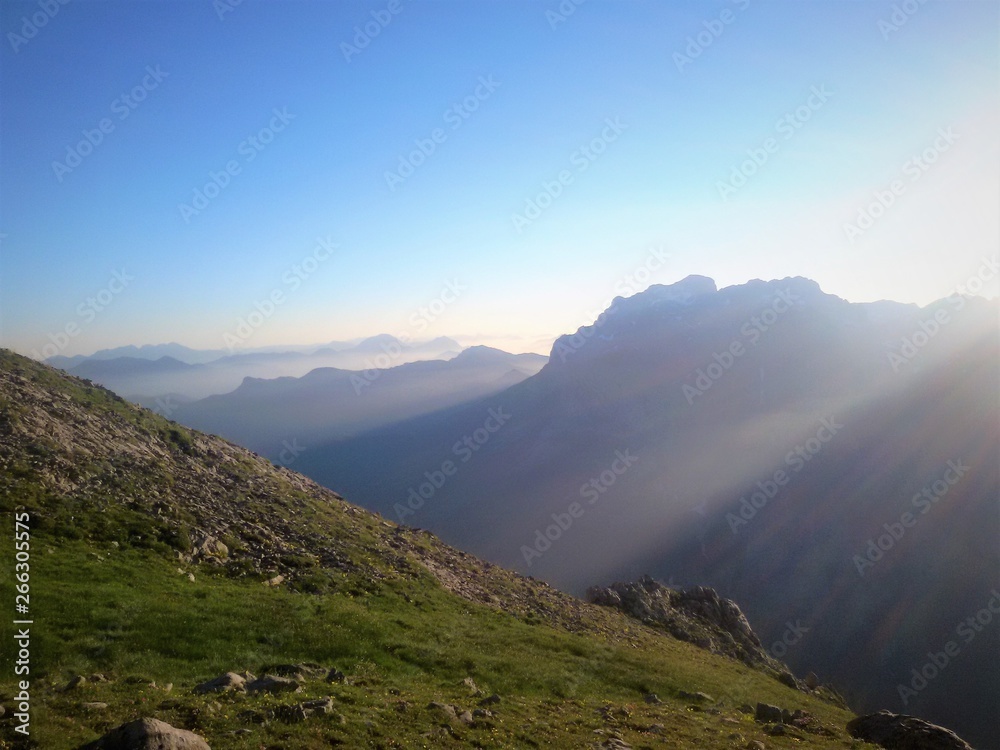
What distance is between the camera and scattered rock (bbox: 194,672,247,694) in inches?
762

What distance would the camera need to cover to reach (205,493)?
4647 centimetres

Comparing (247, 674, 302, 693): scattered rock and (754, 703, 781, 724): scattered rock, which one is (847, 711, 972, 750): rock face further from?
(247, 674, 302, 693): scattered rock

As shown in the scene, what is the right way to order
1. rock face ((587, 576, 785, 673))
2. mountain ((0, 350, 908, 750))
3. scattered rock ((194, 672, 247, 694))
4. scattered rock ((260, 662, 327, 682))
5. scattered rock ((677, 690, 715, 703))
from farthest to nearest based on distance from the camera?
rock face ((587, 576, 785, 673))
scattered rock ((677, 690, 715, 703))
scattered rock ((260, 662, 327, 682))
scattered rock ((194, 672, 247, 694))
mountain ((0, 350, 908, 750))

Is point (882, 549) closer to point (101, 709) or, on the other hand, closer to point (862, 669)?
point (862, 669)

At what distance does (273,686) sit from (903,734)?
2943 centimetres

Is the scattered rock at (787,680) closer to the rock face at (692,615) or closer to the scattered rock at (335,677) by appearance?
the rock face at (692,615)

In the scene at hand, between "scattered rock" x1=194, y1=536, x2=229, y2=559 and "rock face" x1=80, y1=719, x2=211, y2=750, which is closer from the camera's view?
"rock face" x1=80, y1=719, x2=211, y2=750

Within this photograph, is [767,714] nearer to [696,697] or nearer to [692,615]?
[696,697]

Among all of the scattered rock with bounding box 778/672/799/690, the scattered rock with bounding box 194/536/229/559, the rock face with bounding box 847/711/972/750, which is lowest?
the scattered rock with bounding box 778/672/799/690

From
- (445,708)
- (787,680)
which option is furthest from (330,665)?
(787,680)

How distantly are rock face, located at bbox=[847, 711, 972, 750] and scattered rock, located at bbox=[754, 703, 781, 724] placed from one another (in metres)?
3.54

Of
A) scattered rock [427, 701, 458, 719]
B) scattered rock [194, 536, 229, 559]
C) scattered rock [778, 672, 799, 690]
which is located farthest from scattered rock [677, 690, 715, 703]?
scattered rock [194, 536, 229, 559]

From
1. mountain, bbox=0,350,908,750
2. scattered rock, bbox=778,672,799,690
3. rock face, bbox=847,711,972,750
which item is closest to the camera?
mountain, bbox=0,350,908,750

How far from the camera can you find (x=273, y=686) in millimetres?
19938
